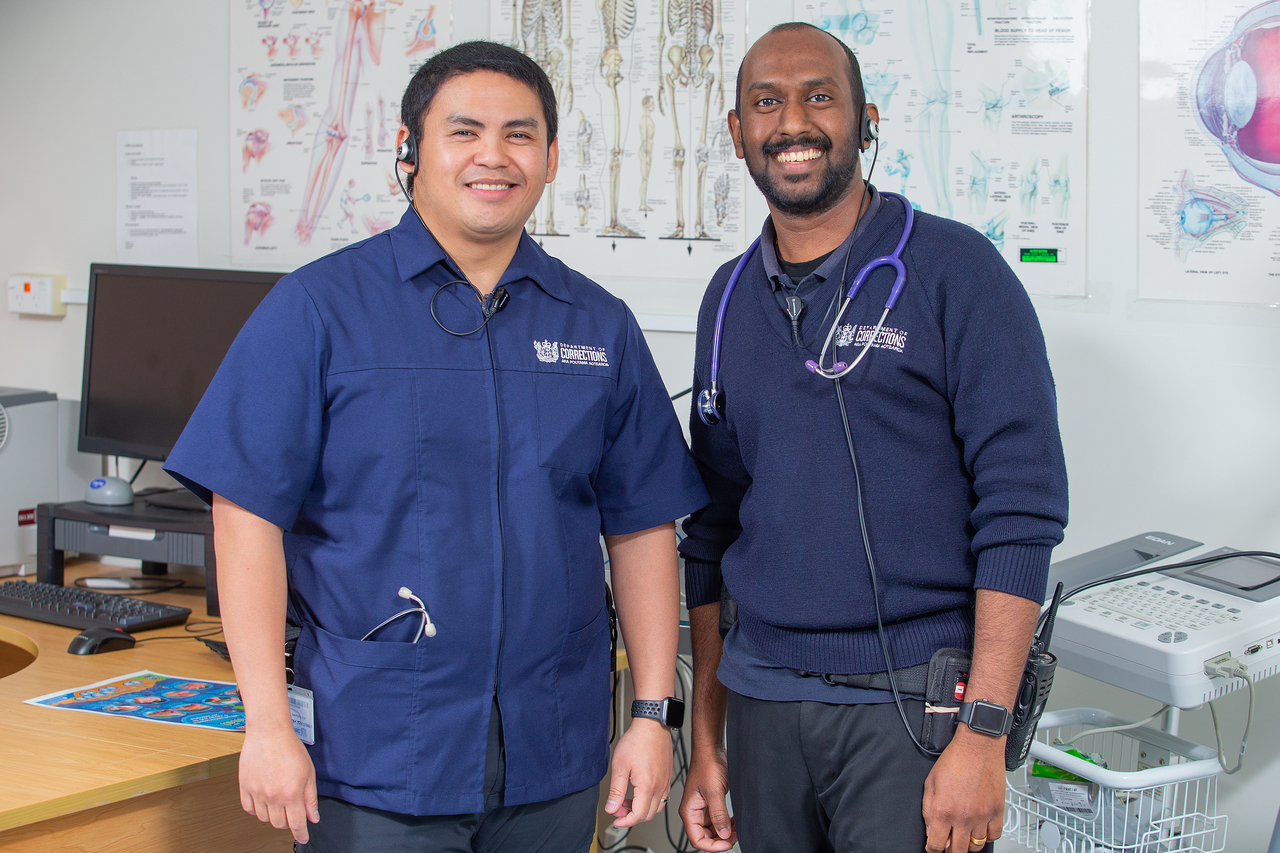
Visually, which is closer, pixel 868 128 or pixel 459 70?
pixel 459 70

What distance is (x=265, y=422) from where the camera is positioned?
3.74 ft

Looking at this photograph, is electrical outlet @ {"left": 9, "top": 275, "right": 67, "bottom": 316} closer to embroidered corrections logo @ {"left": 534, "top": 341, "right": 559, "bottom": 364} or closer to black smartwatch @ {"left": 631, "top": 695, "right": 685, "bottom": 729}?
embroidered corrections logo @ {"left": 534, "top": 341, "right": 559, "bottom": 364}

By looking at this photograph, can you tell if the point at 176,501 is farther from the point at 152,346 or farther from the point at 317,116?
the point at 317,116

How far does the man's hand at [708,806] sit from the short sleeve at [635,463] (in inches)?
13.6

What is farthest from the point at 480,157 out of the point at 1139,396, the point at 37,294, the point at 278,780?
the point at 37,294

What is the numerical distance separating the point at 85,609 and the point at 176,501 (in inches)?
14.3

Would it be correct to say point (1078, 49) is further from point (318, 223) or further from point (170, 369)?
point (170, 369)

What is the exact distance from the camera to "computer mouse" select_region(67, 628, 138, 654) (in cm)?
186

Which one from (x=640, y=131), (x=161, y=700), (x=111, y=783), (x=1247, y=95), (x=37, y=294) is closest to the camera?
(x=111, y=783)

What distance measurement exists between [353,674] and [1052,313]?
4.59 ft

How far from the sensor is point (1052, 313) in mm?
1915

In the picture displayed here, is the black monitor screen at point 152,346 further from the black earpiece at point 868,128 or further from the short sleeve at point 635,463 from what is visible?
the black earpiece at point 868,128

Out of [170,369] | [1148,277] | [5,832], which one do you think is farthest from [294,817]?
[1148,277]

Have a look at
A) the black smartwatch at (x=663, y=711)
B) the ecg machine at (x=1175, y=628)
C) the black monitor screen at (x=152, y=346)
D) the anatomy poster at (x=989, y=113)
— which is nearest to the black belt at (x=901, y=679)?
the black smartwatch at (x=663, y=711)
